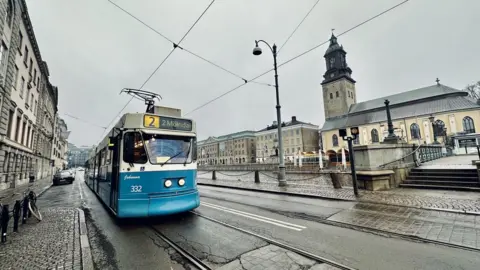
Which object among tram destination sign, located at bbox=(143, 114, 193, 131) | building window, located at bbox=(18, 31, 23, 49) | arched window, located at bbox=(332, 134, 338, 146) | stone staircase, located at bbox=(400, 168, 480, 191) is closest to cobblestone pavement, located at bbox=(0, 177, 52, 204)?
tram destination sign, located at bbox=(143, 114, 193, 131)

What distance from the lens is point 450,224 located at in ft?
17.4

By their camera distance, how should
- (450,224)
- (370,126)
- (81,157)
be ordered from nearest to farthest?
(450,224), (370,126), (81,157)

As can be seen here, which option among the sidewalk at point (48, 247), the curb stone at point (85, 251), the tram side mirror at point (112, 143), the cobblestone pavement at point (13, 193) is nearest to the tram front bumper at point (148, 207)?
the curb stone at point (85, 251)

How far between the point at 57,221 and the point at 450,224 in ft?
36.2

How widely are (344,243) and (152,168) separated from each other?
16.6ft


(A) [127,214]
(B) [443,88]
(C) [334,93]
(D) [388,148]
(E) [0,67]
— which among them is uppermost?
(C) [334,93]

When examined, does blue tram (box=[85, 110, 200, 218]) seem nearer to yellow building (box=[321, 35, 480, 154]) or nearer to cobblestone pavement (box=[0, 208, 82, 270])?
cobblestone pavement (box=[0, 208, 82, 270])

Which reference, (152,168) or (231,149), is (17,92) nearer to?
(152,168)

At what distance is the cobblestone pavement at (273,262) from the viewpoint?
3.43 meters

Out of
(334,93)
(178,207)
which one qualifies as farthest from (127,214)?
(334,93)

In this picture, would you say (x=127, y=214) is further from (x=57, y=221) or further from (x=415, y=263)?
(x=415, y=263)

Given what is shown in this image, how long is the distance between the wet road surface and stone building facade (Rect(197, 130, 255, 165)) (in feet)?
297

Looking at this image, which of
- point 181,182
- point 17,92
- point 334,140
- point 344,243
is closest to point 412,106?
point 334,140

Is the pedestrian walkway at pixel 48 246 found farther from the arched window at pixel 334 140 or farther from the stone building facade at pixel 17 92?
the arched window at pixel 334 140
